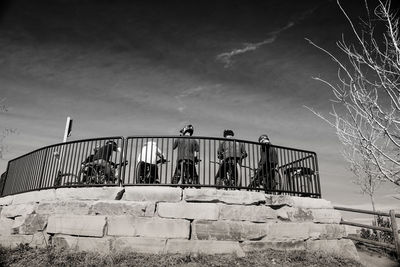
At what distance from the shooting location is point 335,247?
775 centimetres

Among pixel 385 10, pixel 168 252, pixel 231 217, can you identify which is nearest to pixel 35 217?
pixel 168 252

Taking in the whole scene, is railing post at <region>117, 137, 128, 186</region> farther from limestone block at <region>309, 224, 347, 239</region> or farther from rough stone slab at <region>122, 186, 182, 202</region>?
limestone block at <region>309, 224, 347, 239</region>

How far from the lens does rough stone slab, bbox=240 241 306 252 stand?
21.7 ft

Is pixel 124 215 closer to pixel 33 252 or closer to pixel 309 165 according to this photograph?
pixel 33 252

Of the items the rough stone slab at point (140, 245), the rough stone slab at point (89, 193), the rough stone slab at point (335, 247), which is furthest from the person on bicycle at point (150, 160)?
the rough stone slab at point (335, 247)

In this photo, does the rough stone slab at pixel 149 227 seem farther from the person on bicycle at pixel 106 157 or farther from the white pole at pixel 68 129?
the white pole at pixel 68 129

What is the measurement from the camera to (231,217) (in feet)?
21.9

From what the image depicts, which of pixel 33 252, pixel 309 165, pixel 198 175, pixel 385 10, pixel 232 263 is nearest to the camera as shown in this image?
pixel 385 10

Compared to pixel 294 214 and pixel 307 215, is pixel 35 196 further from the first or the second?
pixel 307 215

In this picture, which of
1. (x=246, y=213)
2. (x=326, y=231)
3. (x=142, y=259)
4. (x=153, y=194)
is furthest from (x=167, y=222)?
(x=326, y=231)

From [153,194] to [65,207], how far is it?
2272mm

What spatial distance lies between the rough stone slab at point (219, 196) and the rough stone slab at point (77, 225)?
2085 millimetres

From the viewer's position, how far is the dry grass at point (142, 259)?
5.80 m

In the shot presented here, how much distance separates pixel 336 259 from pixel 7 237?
8601mm
